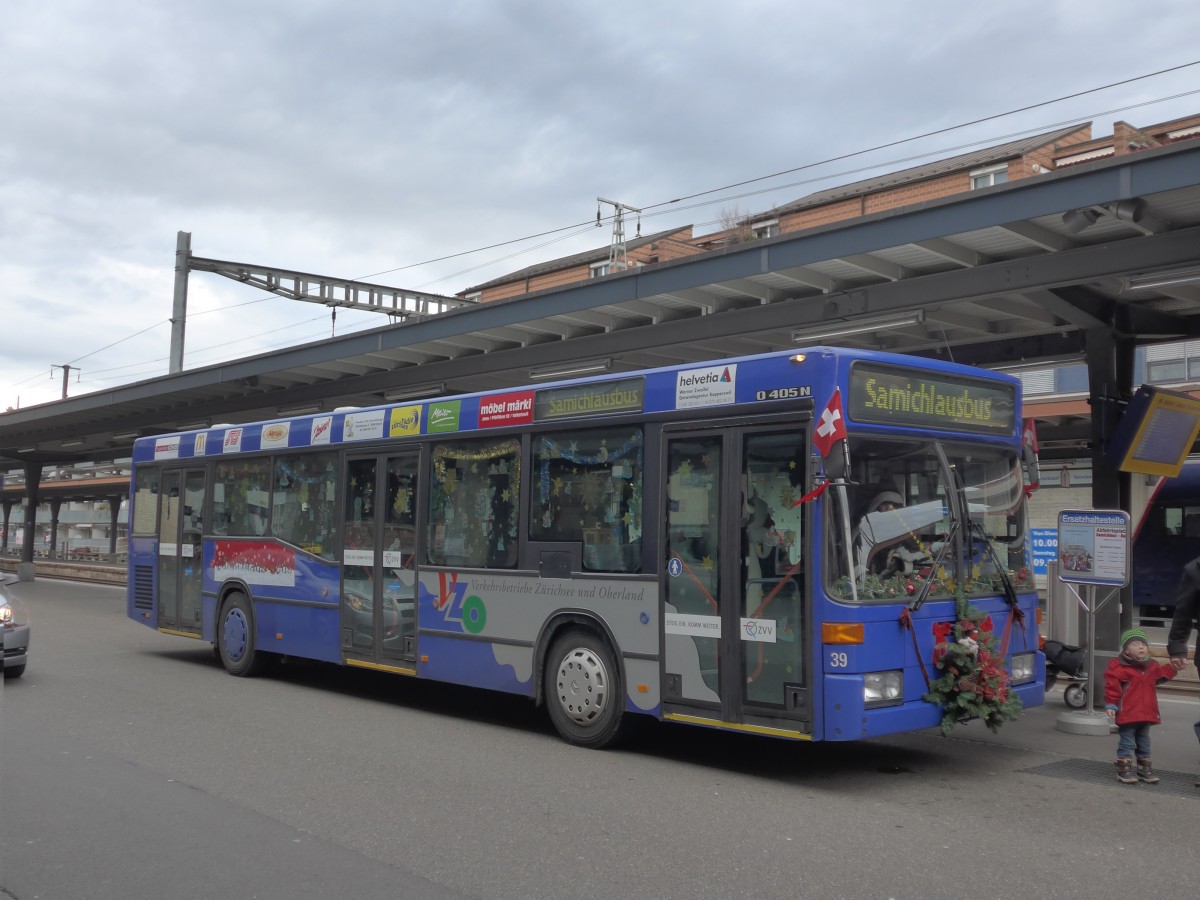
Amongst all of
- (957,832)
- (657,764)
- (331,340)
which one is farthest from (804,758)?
(331,340)

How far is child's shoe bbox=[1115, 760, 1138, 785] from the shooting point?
768 cm

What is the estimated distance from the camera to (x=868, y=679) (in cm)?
726

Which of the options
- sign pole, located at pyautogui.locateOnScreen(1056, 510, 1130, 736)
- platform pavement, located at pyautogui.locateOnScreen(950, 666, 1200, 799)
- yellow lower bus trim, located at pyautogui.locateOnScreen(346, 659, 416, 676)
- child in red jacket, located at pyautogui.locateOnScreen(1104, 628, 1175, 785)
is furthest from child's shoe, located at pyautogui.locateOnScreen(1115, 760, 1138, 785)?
yellow lower bus trim, located at pyautogui.locateOnScreen(346, 659, 416, 676)

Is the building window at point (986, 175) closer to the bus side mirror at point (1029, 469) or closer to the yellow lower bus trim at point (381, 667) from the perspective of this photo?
the bus side mirror at point (1029, 469)

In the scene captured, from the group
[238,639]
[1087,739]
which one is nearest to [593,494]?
[1087,739]

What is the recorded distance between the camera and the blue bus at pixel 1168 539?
2417 cm

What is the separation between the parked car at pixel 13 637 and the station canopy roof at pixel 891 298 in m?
6.93

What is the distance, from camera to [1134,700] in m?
7.51

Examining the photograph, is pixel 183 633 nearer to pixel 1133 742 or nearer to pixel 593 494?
pixel 593 494

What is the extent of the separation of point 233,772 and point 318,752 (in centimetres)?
91

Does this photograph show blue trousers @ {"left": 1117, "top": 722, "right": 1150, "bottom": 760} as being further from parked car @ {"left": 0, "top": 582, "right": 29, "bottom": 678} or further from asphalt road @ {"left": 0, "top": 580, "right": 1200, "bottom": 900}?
parked car @ {"left": 0, "top": 582, "right": 29, "bottom": 678}

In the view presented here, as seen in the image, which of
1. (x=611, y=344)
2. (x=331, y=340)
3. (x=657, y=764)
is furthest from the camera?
(x=331, y=340)

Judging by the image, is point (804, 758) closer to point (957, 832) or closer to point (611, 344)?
point (957, 832)

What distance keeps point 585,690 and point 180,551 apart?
7.89 meters
